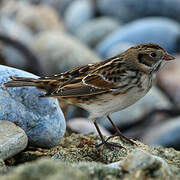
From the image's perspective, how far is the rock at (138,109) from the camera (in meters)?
9.13

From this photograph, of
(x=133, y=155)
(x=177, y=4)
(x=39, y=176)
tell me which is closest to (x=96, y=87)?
(x=133, y=155)

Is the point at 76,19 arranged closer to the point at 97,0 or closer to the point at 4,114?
the point at 97,0

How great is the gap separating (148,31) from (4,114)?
843cm

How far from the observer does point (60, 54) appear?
11.0m

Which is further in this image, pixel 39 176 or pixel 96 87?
pixel 96 87

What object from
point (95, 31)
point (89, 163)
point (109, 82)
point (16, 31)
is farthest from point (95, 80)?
point (95, 31)

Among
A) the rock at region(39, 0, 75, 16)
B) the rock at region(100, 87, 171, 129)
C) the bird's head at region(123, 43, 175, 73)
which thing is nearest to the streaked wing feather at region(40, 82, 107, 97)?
the bird's head at region(123, 43, 175, 73)

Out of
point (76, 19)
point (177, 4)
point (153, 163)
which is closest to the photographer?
point (153, 163)

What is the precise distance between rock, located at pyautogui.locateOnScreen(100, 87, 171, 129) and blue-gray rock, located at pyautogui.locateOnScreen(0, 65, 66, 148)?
4.31 m

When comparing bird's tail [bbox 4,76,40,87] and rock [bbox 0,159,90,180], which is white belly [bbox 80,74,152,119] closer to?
bird's tail [bbox 4,76,40,87]

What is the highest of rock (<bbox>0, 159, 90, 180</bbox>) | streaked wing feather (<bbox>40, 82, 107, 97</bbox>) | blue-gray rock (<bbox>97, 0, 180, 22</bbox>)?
rock (<bbox>0, 159, 90, 180</bbox>)

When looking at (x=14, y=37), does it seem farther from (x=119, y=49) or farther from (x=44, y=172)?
(x=44, y=172)

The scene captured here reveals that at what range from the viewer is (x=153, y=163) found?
3350mm

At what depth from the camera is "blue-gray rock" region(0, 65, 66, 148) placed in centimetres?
457
